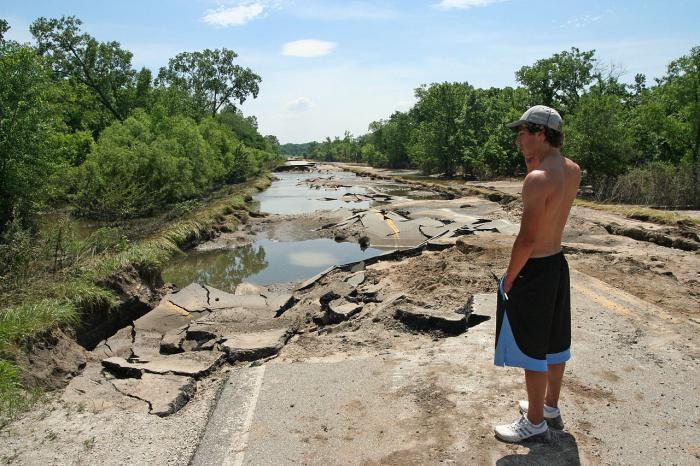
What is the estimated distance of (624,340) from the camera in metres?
5.65

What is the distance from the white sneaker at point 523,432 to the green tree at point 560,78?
4509 cm

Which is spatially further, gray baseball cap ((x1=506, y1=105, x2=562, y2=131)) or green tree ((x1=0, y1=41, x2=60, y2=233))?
green tree ((x1=0, y1=41, x2=60, y2=233))

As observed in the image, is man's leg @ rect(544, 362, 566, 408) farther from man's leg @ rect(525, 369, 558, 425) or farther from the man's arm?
the man's arm

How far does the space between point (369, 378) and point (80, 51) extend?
44722 mm

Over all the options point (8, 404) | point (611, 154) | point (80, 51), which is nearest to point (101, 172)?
point (8, 404)

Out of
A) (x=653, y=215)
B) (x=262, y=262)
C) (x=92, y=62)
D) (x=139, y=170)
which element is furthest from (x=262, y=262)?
(x=92, y=62)

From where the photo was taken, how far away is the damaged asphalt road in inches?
148

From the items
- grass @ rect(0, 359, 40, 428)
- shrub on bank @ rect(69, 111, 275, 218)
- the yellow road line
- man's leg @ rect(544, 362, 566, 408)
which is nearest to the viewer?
man's leg @ rect(544, 362, 566, 408)

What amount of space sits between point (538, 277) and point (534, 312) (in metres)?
0.25

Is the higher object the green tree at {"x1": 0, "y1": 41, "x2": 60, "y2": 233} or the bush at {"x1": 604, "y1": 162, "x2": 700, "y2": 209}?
the green tree at {"x1": 0, "y1": 41, "x2": 60, "y2": 233}

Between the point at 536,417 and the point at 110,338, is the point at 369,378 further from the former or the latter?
the point at 110,338

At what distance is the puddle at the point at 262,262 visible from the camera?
46.7 feet

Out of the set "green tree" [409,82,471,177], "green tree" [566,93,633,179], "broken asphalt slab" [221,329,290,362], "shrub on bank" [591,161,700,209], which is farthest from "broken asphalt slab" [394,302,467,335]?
"green tree" [409,82,471,177]

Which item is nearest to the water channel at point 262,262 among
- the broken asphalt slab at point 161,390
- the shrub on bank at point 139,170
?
the shrub on bank at point 139,170
